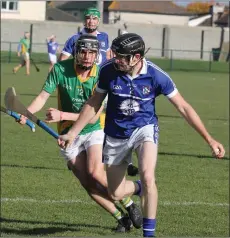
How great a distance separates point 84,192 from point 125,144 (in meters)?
3.21

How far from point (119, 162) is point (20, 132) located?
9413mm

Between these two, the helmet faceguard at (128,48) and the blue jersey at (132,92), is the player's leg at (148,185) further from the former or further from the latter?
the helmet faceguard at (128,48)

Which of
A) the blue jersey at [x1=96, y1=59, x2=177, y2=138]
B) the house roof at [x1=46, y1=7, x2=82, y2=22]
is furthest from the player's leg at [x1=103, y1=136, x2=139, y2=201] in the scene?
the house roof at [x1=46, y1=7, x2=82, y2=22]

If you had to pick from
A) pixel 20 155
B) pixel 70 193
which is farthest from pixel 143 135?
pixel 20 155

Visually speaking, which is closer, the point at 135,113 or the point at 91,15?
the point at 135,113

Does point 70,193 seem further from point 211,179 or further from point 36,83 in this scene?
point 36,83

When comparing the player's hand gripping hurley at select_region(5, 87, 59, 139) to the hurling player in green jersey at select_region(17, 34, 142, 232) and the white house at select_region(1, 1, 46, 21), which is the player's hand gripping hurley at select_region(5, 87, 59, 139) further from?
the white house at select_region(1, 1, 46, 21)

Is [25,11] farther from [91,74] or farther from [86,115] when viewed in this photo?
[86,115]

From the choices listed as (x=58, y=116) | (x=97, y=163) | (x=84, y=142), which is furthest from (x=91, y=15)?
(x=58, y=116)

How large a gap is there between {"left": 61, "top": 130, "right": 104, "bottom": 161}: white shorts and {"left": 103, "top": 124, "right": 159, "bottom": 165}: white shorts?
2.61 feet

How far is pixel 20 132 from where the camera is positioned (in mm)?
16625

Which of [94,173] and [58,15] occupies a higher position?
[94,173]

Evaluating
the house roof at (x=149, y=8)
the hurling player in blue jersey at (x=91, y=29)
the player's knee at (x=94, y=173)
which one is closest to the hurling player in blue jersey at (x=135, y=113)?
the player's knee at (x=94, y=173)

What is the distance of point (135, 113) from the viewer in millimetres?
7203
